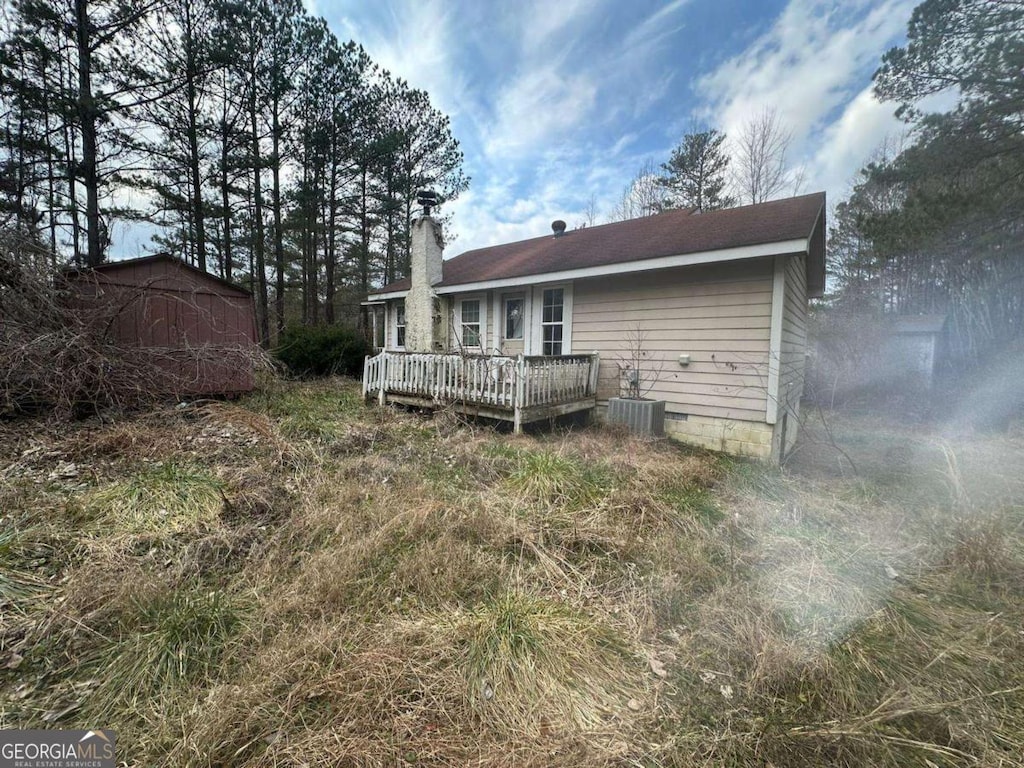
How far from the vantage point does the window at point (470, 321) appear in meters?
9.20

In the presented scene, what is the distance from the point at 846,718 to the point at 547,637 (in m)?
1.28

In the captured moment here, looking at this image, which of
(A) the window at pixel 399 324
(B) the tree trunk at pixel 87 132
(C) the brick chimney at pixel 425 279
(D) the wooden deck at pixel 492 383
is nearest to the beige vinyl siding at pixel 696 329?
(D) the wooden deck at pixel 492 383

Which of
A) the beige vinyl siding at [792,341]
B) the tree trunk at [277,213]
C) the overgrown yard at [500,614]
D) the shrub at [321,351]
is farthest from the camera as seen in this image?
the tree trunk at [277,213]

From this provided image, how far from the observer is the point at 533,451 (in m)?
5.12

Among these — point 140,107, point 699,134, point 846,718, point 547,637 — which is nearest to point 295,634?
point 547,637

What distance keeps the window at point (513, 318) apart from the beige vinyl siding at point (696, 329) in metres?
1.59

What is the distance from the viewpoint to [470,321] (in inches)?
369

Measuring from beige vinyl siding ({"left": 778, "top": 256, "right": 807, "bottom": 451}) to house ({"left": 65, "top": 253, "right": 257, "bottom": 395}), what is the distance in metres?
7.93

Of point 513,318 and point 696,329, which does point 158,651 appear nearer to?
point 696,329

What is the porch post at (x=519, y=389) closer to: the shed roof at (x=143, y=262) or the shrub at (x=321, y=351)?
the shed roof at (x=143, y=262)

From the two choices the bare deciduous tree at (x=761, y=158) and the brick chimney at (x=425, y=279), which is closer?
the brick chimney at (x=425, y=279)

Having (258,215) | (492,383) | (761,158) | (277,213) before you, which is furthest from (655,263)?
(258,215)

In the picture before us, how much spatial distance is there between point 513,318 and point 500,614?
7.04 m

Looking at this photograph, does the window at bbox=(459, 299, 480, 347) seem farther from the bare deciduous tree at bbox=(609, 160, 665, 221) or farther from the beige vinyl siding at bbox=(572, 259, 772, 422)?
the bare deciduous tree at bbox=(609, 160, 665, 221)
